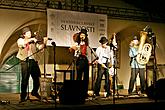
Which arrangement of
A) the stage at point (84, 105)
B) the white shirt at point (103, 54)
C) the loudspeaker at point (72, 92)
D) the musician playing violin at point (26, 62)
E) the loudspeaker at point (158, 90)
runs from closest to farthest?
the stage at point (84, 105), the loudspeaker at point (72, 92), the musician playing violin at point (26, 62), the loudspeaker at point (158, 90), the white shirt at point (103, 54)

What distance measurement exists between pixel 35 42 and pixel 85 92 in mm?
1406

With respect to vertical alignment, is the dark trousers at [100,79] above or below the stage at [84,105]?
above

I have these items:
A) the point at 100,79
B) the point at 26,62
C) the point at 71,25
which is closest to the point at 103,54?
the point at 100,79

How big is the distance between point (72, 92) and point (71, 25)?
89.9 inches

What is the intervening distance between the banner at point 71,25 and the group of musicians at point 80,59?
A: 0.27 meters

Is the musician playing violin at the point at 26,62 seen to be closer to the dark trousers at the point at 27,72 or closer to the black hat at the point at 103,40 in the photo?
the dark trousers at the point at 27,72

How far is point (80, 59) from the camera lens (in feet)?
22.3

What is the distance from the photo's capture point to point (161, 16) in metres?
9.98

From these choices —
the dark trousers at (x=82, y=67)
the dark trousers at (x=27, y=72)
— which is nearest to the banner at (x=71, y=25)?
the dark trousers at (x=82, y=67)

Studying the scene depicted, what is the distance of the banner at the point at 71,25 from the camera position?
24.3 ft

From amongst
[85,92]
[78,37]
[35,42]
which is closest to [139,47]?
[78,37]

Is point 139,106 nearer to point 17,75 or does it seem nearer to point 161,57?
point 161,57

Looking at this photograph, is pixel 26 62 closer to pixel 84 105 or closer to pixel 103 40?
pixel 84 105

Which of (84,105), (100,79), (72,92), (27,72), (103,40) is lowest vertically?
(84,105)
